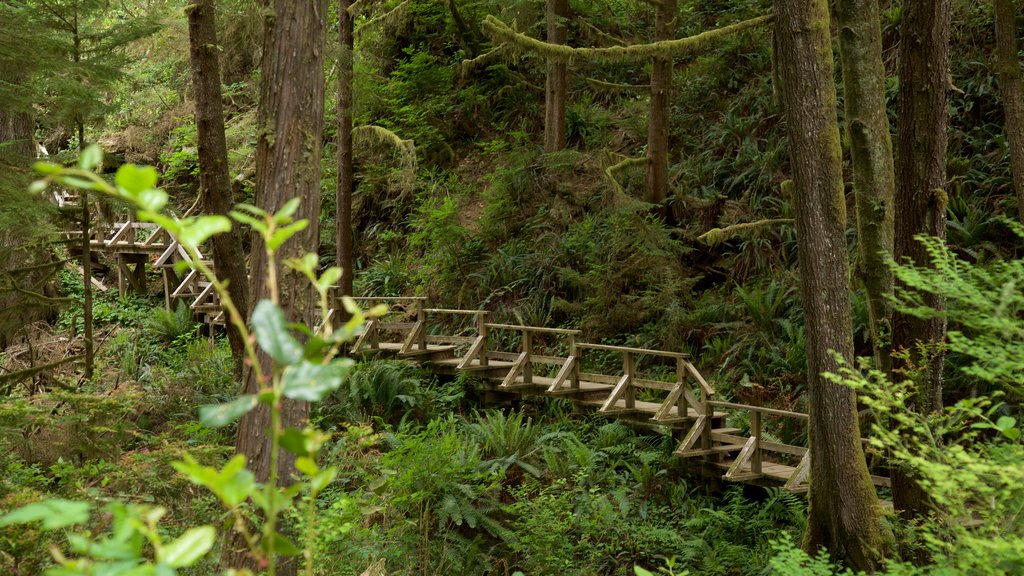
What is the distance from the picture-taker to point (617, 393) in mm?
9992

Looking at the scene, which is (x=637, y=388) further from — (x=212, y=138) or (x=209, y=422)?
(x=209, y=422)

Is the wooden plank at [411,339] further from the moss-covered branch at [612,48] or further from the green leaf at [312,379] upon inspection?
the green leaf at [312,379]

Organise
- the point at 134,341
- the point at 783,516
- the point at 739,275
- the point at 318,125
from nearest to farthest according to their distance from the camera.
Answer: the point at 318,125, the point at 783,516, the point at 739,275, the point at 134,341

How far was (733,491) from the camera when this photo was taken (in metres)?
9.11

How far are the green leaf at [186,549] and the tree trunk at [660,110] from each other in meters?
12.6

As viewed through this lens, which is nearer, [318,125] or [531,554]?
[318,125]

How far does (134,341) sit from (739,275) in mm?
12140

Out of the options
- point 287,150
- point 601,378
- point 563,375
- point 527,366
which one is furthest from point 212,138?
point 601,378

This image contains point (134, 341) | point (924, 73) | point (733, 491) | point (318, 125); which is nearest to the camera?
point (318, 125)

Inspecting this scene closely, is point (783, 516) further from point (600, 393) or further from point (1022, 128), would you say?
point (1022, 128)

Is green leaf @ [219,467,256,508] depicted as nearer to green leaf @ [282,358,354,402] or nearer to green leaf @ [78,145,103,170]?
green leaf @ [282,358,354,402]

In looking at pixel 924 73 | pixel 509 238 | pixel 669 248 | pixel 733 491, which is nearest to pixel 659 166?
pixel 669 248

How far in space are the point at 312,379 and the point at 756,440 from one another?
27.0ft

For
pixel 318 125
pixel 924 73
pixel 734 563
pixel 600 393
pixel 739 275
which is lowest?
pixel 734 563
